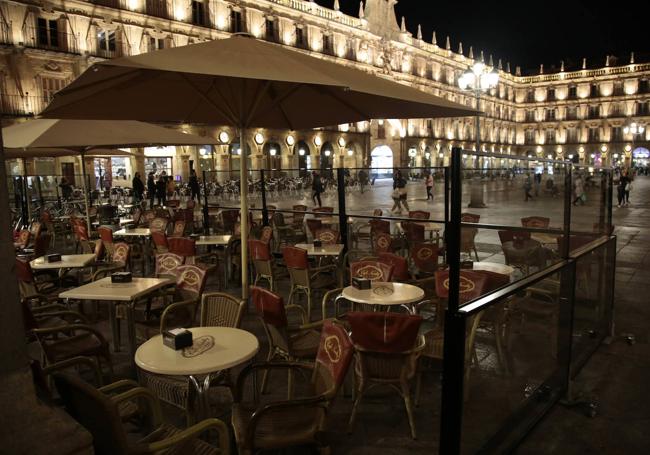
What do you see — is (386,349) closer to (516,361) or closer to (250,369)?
(250,369)

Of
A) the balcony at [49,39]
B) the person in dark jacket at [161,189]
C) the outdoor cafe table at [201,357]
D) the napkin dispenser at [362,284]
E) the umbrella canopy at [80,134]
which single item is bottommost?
the outdoor cafe table at [201,357]

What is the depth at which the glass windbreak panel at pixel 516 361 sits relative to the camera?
3070 mm

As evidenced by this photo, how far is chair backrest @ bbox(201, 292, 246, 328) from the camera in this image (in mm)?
3506

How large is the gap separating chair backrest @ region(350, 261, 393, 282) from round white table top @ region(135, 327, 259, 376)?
5.82 feet

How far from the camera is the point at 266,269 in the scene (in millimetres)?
5875

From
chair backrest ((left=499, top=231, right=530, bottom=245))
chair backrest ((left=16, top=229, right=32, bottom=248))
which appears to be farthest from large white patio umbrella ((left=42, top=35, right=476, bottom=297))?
chair backrest ((left=16, top=229, right=32, bottom=248))

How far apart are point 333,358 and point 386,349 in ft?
1.78

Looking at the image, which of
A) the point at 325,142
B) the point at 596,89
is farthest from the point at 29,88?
the point at 596,89

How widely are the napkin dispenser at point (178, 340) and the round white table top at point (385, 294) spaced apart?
1460mm

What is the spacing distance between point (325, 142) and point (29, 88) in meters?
21.0

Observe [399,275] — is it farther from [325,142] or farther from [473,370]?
[325,142]

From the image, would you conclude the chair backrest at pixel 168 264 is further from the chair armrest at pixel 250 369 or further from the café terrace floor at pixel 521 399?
the chair armrest at pixel 250 369

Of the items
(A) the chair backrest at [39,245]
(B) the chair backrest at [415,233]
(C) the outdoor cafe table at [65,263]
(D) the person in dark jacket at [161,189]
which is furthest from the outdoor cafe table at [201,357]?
(D) the person in dark jacket at [161,189]

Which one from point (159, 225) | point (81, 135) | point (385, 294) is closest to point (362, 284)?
point (385, 294)
